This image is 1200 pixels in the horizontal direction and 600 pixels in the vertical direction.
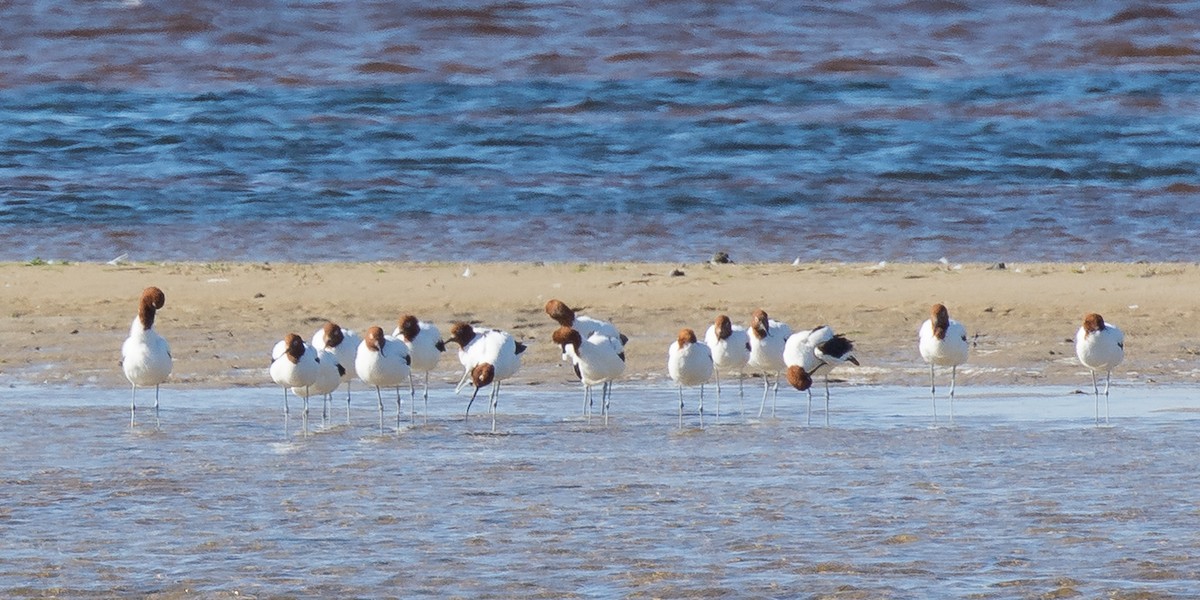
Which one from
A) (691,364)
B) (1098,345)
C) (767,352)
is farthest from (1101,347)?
(691,364)

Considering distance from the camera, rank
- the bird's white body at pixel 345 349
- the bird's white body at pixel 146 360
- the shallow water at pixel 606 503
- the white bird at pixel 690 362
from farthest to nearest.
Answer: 1. the bird's white body at pixel 345 349
2. the white bird at pixel 690 362
3. the bird's white body at pixel 146 360
4. the shallow water at pixel 606 503

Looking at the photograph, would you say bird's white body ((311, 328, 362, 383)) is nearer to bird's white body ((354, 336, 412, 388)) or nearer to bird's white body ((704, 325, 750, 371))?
bird's white body ((354, 336, 412, 388))

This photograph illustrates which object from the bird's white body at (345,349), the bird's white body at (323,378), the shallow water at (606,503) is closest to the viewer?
the shallow water at (606,503)

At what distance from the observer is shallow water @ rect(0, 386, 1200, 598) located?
6.45 m

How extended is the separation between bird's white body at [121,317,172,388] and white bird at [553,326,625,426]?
2085 mm

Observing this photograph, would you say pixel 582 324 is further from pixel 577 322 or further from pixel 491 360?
pixel 491 360

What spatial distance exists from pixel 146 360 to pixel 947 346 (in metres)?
4.28

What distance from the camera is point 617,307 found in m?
14.1

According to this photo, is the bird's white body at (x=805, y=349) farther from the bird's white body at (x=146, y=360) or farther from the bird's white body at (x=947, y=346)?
the bird's white body at (x=146, y=360)

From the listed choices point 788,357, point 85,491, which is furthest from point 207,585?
point 788,357

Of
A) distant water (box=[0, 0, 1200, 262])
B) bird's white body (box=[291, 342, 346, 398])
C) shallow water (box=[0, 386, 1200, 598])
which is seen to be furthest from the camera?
distant water (box=[0, 0, 1200, 262])

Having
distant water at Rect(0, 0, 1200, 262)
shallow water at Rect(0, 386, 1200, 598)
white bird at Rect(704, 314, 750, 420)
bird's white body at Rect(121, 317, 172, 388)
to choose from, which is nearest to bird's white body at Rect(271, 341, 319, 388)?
shallow water at Rect(0, 386, 1200, 598)

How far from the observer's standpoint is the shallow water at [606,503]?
645 cm

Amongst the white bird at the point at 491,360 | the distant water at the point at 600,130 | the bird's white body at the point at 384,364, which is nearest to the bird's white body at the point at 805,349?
the white bird at the point at 491,360
